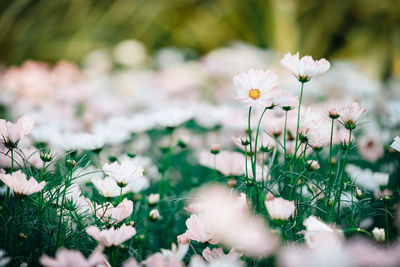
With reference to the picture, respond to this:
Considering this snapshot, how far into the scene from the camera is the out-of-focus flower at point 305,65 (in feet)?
1.74

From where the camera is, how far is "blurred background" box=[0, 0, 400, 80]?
2.10 meters

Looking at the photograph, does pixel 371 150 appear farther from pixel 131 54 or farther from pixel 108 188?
pixel 131 54

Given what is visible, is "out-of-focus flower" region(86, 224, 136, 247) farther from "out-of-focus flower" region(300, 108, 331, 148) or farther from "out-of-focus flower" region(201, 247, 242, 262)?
"out-of-focus flower" region(300, 108, 331, 148)

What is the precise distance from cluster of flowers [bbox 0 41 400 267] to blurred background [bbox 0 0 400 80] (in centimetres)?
96

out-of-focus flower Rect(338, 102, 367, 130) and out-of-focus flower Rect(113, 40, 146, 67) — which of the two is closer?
out-of-focus flower Rect(338, 102, 367, 130)

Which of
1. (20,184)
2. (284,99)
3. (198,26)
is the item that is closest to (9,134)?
(20,184)

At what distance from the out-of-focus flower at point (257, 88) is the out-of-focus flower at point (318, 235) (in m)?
0.20

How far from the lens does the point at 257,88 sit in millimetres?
555

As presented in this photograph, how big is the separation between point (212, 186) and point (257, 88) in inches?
10.6

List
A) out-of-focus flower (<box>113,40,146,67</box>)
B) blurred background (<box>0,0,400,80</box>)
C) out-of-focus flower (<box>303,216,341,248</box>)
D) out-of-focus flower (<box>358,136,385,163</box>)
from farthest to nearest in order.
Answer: blurred background (<box>0,0,400,80</box>) < out-of-focus flower (<box>113,40,146,67</box>) < out-of-focus flower (<box>358,136,385,163</box>) < out-of-focus flower (<box>303,216,341,248</box>)

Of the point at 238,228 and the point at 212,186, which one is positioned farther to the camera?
the point at 212,186

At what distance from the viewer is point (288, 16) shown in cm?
206

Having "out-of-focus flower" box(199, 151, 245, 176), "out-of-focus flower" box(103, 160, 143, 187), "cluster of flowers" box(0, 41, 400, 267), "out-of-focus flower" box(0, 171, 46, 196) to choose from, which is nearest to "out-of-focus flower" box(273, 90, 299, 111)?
"cluster of flowers" box(0, 41, 400, 267)

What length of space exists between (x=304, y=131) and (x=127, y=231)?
0.33m
